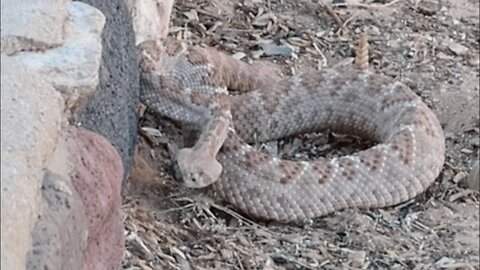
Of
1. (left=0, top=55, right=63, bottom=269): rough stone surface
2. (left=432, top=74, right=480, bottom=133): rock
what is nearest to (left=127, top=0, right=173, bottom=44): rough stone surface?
(left=432, top=74, right=480, bottom=133): rock

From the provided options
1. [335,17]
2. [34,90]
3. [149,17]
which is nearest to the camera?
[34,90]

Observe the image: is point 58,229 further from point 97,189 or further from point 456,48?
point 456,48

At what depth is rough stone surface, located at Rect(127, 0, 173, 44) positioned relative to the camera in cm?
488

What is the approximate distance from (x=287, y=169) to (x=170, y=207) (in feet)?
1.66

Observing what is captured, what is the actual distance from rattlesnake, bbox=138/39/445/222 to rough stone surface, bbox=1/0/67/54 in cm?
156

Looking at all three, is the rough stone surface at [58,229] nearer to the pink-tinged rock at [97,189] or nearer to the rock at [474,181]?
the pink-tinged rock at [97,189]

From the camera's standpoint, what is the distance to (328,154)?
5.20 m

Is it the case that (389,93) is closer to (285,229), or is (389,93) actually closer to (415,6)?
(285,229)

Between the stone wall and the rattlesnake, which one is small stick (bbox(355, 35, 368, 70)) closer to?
the rattlesnake

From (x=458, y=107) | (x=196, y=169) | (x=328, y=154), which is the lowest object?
(x=328, y=154)

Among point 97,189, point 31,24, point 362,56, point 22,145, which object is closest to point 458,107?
point 362,56

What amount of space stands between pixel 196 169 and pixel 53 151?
177 cm

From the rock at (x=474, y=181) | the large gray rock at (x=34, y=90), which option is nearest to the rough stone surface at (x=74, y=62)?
the large gray rock at (x=34, y=90)

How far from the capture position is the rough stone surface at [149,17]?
16.0 feet
